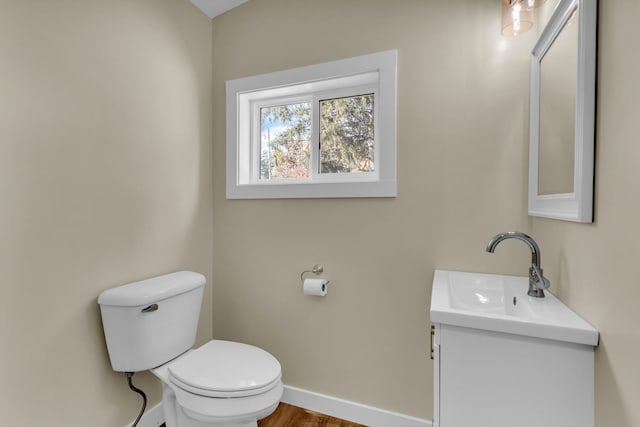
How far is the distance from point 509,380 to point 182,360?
4.10ft

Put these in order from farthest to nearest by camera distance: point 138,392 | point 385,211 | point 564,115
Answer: point 385,211 → point 138,392 → point 564,115

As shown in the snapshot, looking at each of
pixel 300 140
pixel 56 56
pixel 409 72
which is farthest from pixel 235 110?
pixel 409 72

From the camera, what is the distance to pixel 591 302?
0.85 metres

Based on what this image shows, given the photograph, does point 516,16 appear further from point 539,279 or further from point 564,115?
point 539,279

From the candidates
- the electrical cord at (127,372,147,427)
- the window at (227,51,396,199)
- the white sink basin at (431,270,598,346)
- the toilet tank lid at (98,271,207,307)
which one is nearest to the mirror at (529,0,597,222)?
the white sink basin at (431,270,598,346)

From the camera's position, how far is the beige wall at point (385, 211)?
1387mm

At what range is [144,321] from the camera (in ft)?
4.35

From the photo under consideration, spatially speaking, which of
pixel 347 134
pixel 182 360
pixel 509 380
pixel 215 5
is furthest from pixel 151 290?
pixel 215 5

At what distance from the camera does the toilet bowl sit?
117cm

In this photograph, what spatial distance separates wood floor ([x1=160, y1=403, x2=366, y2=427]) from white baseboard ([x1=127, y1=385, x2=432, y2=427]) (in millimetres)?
22

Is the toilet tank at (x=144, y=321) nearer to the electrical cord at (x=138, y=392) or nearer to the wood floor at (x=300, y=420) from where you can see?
the electrical cord at (x=138, y=392)

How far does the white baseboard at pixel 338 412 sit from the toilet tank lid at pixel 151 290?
2.18 feet

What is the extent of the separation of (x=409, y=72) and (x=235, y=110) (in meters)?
1.03

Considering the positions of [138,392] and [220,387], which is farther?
[138,392]
